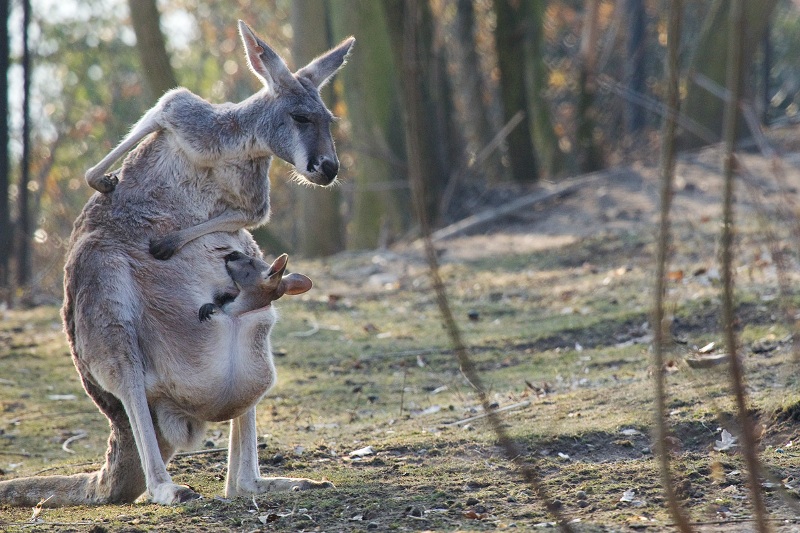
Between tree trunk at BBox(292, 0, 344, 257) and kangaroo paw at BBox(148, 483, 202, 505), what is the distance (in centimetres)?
931

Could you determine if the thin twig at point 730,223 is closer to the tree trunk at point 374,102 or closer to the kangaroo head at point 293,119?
the kangaroo head at point 293,119

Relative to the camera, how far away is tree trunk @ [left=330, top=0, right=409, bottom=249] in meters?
13.0

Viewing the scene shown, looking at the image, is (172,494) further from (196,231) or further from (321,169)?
(321,169)

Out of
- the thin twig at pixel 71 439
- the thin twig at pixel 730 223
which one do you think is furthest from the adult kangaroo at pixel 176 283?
the thin twig at pixel 730 223

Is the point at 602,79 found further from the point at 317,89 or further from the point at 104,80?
the point at 104,80

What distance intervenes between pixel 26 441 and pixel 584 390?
326 centimetres

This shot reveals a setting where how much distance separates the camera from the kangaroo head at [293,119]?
14.9 feet

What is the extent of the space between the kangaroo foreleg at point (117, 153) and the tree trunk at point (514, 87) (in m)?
9.11

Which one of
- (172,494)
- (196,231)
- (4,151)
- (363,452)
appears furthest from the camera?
(4,151)

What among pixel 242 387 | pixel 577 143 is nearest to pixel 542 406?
pixel 242 387

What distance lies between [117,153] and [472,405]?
8.22 feet

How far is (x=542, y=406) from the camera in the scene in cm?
545

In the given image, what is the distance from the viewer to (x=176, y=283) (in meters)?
4.38

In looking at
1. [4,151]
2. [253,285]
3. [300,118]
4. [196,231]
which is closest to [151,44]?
[4,151]
